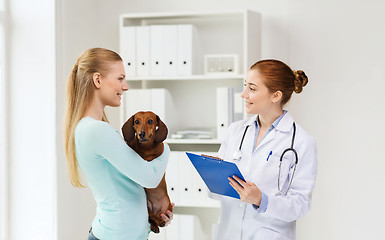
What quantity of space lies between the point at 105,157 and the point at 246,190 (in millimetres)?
546

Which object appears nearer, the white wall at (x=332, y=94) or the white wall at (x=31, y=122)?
the white wall at (x=31, y=122)

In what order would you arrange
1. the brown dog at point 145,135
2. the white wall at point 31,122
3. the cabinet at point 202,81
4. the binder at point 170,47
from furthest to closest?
the cabinet at point 202,81, the binder at point 170,47, the white wall at point 31,122, the brown dog at point 145,135

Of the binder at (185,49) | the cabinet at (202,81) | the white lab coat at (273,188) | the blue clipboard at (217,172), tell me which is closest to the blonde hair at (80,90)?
the blue clipboard at (217,172)

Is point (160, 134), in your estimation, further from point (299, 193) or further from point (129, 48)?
point (129, 48)

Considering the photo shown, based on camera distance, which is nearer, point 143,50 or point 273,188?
point 273,188

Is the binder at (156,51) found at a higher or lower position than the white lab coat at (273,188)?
higher

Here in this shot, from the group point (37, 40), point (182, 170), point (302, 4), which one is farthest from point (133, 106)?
point (302, 4)

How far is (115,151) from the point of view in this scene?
1351mm

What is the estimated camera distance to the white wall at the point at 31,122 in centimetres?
266

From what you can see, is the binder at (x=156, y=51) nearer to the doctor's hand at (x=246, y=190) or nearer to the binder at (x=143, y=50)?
the binder at (x=143, y=50)

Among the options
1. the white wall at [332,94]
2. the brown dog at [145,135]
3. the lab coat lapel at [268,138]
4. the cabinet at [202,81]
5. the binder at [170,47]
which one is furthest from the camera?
the cabinet at [202,81]

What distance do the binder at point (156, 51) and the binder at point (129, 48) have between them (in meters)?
0.13

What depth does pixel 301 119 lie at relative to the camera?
3.13m

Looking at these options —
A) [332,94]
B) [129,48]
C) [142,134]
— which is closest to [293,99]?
[332,94]
